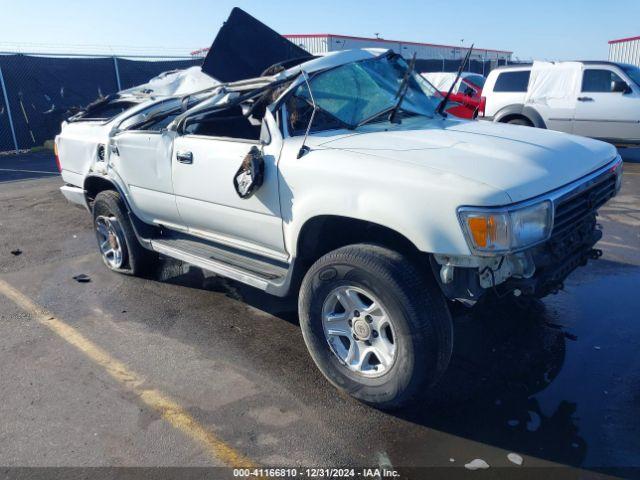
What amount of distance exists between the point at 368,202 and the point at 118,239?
3.31 metres

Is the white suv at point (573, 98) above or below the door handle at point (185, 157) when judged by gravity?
below

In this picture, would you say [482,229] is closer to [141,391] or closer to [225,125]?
[141,391]

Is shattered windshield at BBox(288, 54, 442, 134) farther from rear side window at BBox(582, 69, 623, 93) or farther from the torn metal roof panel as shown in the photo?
rear side window at BBox(582, 69, 623, 93)

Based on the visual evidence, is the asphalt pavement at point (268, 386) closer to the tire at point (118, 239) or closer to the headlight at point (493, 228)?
the tire at point (118, 239)

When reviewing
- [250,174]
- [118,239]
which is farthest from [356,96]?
[118,239]

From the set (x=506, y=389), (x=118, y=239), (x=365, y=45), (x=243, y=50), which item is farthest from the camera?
(x=365, y=45)

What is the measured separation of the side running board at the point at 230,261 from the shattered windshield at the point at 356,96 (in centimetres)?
99

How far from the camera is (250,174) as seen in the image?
3635 mm

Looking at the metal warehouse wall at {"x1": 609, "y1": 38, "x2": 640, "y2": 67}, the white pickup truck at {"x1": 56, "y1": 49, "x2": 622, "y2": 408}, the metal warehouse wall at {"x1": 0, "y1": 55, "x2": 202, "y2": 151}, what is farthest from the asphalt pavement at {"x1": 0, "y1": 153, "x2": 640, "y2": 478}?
the metal warehouse wall at {"x1": 609, "y1": 38, "x2": 640, "y2": 67}

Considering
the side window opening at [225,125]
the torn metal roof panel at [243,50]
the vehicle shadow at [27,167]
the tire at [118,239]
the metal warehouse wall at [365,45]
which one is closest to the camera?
the side window opening at [225,125]

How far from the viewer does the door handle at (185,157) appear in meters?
4.21

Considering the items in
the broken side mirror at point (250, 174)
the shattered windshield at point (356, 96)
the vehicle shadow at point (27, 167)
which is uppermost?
the shattered windshield at point (356, 96)

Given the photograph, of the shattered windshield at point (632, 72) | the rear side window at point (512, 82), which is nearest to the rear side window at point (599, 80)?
the shattered windshield at point (632, 72)

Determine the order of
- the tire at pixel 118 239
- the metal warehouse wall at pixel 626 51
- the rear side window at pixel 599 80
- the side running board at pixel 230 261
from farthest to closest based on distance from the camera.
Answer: the metal warehouse wall at pixel 626 51 → the rear side window at pixel 599 80 → the tire at pixel 118 239 → the side running board at pixel 230 261
